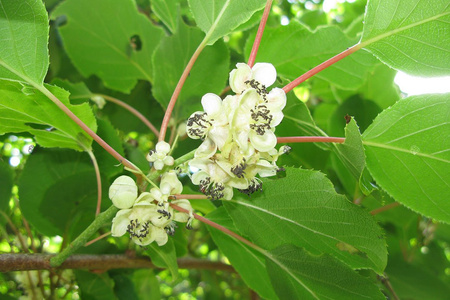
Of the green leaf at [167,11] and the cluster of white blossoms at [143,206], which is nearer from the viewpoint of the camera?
the cluster of white blossoms at [143,206]

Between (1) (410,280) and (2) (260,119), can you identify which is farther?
Result: (1) (410,280)

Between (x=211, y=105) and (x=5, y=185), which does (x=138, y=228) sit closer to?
(x=211, y=105)

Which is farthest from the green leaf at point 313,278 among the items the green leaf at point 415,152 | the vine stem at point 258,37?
the vine stem at point 258,37

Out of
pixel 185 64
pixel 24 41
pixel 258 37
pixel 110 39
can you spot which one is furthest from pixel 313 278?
pixel 110 39

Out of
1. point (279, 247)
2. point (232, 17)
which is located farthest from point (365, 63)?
point (279, 247)

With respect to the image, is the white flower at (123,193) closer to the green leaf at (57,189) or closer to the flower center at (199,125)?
the flower center at (199,125)

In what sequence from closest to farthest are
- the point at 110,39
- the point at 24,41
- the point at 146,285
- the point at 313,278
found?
the point at 24,41 → the point at 313,278 → the point at 110,39 → the point at 146,285

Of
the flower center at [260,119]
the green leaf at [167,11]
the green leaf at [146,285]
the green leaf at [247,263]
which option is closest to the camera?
the flower center at [260,119]
